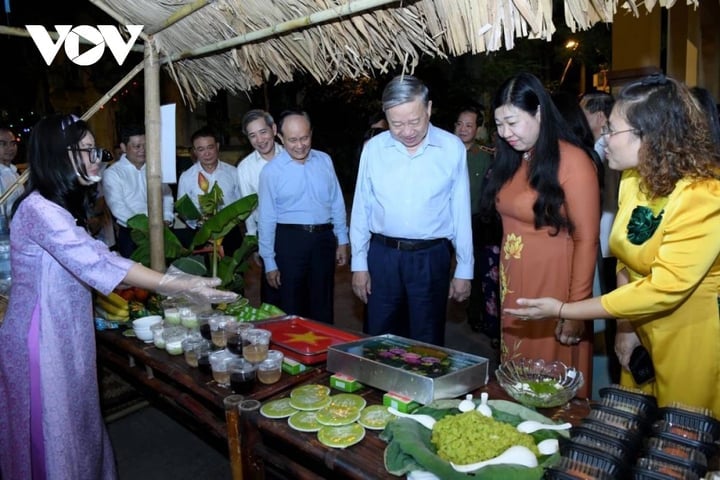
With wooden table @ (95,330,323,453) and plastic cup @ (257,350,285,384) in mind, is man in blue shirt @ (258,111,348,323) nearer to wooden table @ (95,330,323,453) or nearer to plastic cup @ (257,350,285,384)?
wooden table @ (95,330,323,453)

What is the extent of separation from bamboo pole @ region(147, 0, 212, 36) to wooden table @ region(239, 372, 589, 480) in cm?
158

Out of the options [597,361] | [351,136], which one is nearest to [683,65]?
[597,361]

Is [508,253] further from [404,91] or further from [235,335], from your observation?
[235,335]

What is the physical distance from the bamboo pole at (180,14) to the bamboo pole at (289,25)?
16 centimetres

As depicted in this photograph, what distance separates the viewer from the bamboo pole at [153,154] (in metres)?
2.44

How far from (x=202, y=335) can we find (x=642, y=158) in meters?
1.68

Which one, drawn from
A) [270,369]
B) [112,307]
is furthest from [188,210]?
[270,369]

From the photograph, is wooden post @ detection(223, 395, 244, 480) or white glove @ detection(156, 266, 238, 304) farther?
white glove @ detection(156, 266, 238, 304)

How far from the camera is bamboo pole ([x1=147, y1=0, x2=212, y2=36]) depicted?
7.25ft

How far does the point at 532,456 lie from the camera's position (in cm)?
120

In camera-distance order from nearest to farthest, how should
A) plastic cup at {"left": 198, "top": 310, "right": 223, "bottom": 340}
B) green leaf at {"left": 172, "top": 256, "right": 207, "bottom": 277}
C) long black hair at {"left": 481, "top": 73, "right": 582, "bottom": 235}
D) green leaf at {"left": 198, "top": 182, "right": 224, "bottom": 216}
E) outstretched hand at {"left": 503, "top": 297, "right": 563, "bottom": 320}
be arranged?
outstretched hand at {"left": 503, "top": 297, "right": 563, "bottom": 320}, long black hair at {"left": 481, "top": 73, "right": 582, "bottom": 235}, plastic cup at {"left": 198, "top": 310, "right": 223, "bottom": 340}, green leaf at {"left": 172, "top": 256, "right": 207, "bottom": 277}, green leaf at {"left": 198, "top": 182, "right": 224, "bottom": 216}

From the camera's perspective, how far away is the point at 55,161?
179cm

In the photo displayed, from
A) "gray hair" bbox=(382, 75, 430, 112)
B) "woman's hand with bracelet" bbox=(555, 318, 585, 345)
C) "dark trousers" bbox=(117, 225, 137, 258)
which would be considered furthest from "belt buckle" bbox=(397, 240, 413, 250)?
"dark trousers" bbox=(117, 225, 137, 258)

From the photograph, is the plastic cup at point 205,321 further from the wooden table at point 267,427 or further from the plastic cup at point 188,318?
the wooden table at point 267,427
